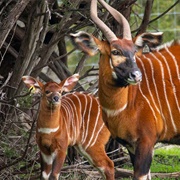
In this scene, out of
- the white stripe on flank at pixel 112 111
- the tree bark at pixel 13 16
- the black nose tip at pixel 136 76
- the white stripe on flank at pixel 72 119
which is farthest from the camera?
the white stripe on flank at pixel 72 119

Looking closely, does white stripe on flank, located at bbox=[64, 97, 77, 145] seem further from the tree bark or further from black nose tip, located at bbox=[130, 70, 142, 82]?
black nose tip, located at bbox=[130, 70, 142, 82]

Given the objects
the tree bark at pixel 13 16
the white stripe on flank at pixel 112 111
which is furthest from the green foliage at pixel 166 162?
the tree bark at pixel 13 16

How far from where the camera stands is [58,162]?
24.1ft

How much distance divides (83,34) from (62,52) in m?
2.85

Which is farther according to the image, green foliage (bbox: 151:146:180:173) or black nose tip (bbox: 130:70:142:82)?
green foliage (bbox: 151:146:180:173)

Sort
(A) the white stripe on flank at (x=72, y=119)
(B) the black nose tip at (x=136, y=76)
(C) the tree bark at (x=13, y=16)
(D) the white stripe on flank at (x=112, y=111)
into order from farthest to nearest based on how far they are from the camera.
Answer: (A) the white stripe on flank at (x=72, y=119) → (C) the tree bark at (x=13, y=16) → (D) the white stripe on flank at (x=112, y=111) → (B) the black nose tip at (x=136, y=76)

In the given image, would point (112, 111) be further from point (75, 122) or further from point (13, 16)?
point (75, 122)

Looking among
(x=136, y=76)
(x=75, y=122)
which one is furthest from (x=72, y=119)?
(x=136, y=76)

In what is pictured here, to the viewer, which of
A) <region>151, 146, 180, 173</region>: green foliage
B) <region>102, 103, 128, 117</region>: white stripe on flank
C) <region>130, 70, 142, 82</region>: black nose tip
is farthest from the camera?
<region>151, 146, 180, 173</region>: green foliage

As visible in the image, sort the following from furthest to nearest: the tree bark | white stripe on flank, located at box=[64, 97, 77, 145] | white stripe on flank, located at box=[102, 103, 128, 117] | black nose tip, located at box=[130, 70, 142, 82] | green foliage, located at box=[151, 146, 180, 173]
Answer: green foliage, located at box=[151, 146, 180, 173], white stripe on flank, located at box=[64, 97, 77, 145], the tree bark, white stripe on flank, located at box=[102, 103, 128, 117], black nose tip, located at box=[130, 70, 142, 82]

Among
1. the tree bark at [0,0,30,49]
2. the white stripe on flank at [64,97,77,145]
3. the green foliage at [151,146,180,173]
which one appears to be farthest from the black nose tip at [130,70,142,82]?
the green foliage at [151,146,180,173]

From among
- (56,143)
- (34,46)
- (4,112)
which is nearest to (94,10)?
(34,46)

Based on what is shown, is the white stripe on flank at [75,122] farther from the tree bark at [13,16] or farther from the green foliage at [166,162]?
the tree bark at [13,16]

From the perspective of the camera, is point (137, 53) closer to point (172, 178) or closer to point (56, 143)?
point (56, 143)
